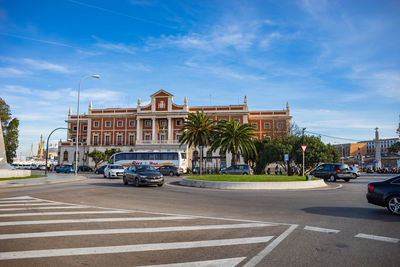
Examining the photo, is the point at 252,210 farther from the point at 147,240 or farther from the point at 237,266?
the point at 237,266

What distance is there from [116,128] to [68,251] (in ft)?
242

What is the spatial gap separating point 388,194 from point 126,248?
7551 mm

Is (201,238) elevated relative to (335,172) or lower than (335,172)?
lower

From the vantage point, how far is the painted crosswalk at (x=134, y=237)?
4.68 metres

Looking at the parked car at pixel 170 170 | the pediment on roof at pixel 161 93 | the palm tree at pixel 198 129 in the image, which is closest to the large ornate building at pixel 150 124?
the pediment on roof at pixel 161 93

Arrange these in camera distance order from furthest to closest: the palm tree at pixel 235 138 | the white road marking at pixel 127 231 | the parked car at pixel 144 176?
1. the palm tree at pixel 235 138
2. the parked car at pixel 144 176
3. the white road marking at pixel 127 231

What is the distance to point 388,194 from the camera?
8.66 metres

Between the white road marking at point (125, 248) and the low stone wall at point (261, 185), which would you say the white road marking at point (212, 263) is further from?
the low stone wall at point (261, 185)

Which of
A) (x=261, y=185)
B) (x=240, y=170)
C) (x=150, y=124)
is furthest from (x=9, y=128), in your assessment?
(x=261, y=185)

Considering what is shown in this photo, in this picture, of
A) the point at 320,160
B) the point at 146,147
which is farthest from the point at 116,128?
the point at 320,160

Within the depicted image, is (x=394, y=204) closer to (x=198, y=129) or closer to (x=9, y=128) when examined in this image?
(x=198, y=129)

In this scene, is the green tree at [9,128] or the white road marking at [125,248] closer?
the white road marking at [125,248]

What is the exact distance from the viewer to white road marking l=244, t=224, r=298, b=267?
174 inches

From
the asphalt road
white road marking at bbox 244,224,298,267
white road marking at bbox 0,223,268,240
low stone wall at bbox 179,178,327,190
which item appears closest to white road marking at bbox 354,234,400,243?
the asphalt road
